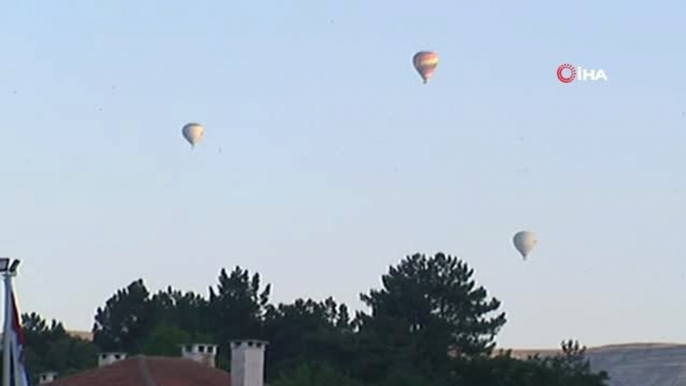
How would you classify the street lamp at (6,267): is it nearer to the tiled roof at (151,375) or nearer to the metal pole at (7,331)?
the metal pole at (7,331)

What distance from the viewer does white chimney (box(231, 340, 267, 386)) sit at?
6688 centimetres

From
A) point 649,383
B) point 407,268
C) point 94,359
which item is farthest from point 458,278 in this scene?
point 649,383

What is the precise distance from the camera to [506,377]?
102 m

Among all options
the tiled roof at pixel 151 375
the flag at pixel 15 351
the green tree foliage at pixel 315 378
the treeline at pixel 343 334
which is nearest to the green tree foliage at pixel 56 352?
the treeline at pixel 343 334

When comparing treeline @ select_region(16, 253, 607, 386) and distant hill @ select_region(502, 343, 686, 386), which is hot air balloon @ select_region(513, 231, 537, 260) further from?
distant hill @ select_region(502, 343, 686, 386)

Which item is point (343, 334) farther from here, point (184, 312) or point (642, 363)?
point (642, 363)

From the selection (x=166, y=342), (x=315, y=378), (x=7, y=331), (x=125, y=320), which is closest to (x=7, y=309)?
(x=7, y=331)

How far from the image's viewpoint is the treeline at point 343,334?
10406 cm

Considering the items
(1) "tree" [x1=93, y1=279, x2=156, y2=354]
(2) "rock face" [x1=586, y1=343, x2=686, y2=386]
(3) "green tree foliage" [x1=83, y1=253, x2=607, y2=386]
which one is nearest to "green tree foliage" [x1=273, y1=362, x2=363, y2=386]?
(3) "green tree foliage" [x1=83, y1=253, x2=607, y2=386]

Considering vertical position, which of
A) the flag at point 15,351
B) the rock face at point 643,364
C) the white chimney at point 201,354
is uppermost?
the rock face at point 643,364

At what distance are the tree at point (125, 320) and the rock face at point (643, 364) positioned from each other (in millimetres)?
42649

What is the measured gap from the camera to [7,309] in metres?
46.2

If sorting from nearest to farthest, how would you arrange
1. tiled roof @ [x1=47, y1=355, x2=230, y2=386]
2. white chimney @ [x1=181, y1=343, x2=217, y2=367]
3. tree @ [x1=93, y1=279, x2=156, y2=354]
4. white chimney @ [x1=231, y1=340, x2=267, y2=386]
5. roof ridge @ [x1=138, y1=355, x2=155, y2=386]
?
1. white chimney @ [x1=231, y1=340, x2=267, y2=386]
2. roof ridge @ [x1=138, y1=355, x2=155, y2=386]
3. tiled roof @ [x1=47, y1=355, x2=230, y2=386]
4. white chimney @ [x1=181, y1=343, x2=217, y2=367]
5. tree @ [x1=93, y1=279, x2=156, y2=354]

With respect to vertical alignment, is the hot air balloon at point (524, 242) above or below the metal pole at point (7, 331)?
above
